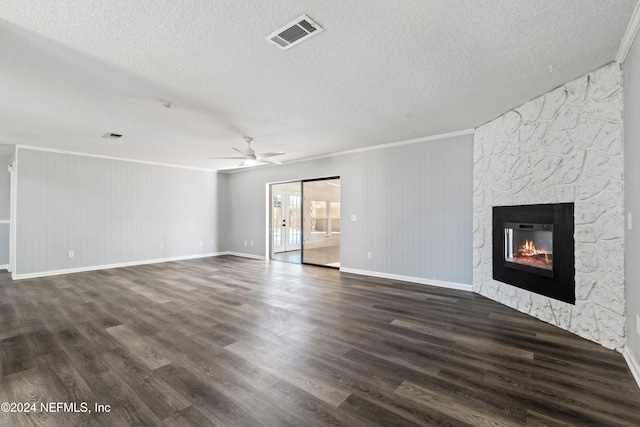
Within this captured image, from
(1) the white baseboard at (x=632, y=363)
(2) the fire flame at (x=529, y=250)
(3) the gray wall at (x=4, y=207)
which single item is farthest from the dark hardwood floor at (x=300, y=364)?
(3) the gray wall at (x=4, y=207)

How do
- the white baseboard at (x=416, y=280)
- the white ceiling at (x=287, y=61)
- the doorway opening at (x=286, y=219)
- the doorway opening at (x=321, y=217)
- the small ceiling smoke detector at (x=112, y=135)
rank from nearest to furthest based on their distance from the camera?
the white ceiling at (x=287, y=61)
the white baseboard at (x=416, y=280)
the small ceiling smoke detector at (x=112, y=135)
the doorway opening at (x=286, y=219)
the doorway opening at (x=321, y=217)

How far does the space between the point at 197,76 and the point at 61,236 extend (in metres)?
5.53

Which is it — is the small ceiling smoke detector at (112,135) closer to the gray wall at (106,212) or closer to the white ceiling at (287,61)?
the white ceiling at (287,61)

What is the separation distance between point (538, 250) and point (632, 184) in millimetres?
1349

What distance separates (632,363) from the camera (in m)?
2.28

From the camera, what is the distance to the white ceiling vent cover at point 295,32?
6.76 feet

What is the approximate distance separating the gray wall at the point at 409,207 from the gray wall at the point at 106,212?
3.60 meters

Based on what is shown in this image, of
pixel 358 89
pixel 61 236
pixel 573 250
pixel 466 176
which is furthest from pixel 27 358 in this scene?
pixel 466 176

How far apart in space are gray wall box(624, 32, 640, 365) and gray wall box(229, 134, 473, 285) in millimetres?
2143

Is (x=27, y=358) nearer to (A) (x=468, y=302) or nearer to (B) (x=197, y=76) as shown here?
(B) (x=197, y=76)

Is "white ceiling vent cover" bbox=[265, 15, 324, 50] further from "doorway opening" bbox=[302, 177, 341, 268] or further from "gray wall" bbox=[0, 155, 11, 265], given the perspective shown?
"gray wall" bbox=[0, 155, 11, 265]

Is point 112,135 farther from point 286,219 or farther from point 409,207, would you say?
point 286,219

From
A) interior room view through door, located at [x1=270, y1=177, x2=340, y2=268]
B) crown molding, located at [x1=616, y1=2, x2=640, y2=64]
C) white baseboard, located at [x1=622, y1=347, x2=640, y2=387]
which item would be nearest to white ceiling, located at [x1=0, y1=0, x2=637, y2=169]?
crown molding, located at [x1=616, y1=2, x2=640, y2=64]

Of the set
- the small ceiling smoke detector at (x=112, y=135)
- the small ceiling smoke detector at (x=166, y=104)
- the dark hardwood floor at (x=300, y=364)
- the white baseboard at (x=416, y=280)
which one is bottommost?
the dark hardwood floor at (x=300, y=364)
